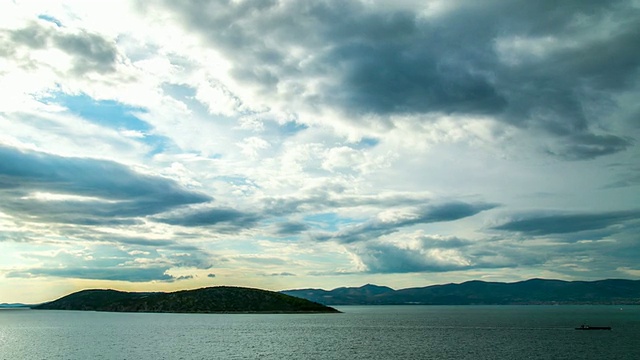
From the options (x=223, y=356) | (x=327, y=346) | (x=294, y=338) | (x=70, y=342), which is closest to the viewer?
(x=223, y=356)

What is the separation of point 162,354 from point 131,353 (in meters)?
9.48

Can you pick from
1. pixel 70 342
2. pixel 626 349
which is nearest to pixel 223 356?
pixel 70 342

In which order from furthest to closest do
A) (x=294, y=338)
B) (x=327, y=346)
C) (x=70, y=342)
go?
(x=294, y=338) → (x=70, y=342) → (x=327, y=346)

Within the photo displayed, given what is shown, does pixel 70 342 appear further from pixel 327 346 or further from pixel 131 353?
pixel 327 346

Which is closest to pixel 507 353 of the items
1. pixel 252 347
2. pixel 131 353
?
pixel 252 347

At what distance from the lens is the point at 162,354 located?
13012 centimetres

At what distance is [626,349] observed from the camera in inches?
5541

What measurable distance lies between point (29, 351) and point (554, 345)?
159m

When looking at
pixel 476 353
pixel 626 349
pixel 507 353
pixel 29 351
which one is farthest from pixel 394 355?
pixel 29 351

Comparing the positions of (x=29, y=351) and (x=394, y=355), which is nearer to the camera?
(x=394, y=355)

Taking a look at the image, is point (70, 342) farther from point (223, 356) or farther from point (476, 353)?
point (476, 353)

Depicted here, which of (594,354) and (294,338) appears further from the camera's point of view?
(294,338)

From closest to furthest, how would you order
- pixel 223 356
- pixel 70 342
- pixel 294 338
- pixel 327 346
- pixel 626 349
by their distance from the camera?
pixel 223 356
pixel 626 349
pixel 327 346
pixel 70 342
pixel 294 338

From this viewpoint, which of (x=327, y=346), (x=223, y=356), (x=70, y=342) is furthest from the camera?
(x=70, y=342)
